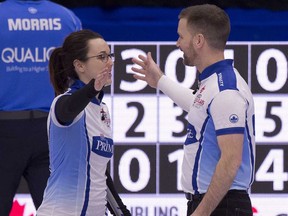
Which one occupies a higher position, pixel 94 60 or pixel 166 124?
pixel 94 60

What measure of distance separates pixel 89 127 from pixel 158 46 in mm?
2167

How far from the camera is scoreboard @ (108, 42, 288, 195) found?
19.3 ft

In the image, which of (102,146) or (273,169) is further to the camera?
(273,169)

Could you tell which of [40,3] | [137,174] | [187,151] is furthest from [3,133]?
[187,151]

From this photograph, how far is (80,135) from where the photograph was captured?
376 cm

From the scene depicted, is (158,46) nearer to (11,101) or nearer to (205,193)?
(11,101)

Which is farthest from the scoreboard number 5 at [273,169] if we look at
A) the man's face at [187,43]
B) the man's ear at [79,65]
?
the man's ear at [79,65]

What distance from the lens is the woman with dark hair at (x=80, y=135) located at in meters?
3.69

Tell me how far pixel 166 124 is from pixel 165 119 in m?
0.03

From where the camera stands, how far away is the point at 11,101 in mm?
5082

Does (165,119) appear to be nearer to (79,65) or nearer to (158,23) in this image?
(158,23)

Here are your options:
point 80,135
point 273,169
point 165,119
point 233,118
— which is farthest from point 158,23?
point 233,118

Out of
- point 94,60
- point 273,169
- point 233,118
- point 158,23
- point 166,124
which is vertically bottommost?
point 273,169

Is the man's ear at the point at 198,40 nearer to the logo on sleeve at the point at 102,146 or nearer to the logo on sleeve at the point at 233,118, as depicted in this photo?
the logo on sleeve at the point at 233,118
